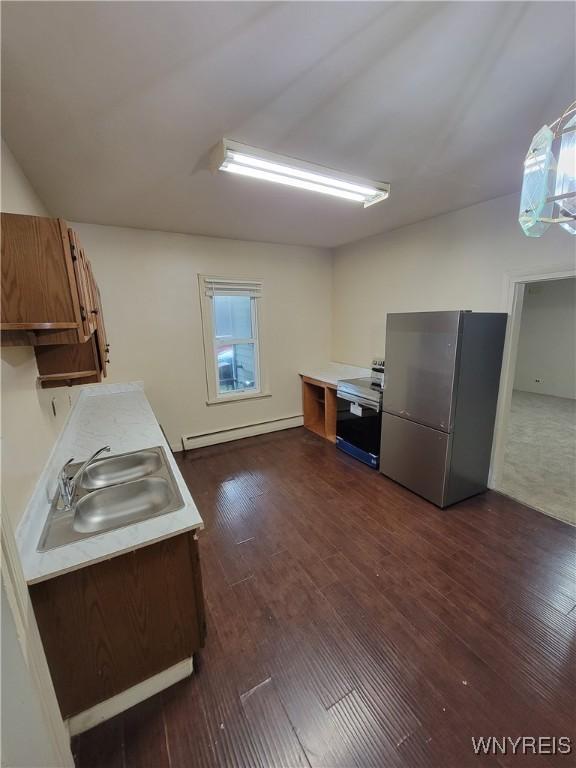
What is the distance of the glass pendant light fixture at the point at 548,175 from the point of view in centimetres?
92

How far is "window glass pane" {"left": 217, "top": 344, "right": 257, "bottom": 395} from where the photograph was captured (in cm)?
399

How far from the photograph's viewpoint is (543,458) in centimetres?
348

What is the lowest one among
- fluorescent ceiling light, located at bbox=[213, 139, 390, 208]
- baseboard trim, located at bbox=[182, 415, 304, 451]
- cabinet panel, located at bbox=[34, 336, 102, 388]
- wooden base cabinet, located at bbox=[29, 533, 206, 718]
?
baseboard trim, located at bbox=[182, 415, 304, 451]

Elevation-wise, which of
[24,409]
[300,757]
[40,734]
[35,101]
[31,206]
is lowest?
[300,757]

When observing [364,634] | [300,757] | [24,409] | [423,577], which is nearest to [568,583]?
[423,577]

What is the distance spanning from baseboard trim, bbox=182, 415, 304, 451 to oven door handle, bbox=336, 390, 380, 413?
1.07 m

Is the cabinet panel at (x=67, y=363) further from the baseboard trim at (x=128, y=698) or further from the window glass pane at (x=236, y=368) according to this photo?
the window glass pane at (x=236, y=368)

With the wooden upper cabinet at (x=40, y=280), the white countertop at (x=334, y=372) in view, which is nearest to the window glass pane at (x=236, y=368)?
the white countertop at (x=334, y=372)

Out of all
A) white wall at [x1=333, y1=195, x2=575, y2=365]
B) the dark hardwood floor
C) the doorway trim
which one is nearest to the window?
white wall at [x1=333, y1=195, x2=575, y2=365]

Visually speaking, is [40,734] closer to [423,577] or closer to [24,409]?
[24,409]

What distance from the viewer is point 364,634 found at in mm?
1599

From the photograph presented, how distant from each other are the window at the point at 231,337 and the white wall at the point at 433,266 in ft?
4.19

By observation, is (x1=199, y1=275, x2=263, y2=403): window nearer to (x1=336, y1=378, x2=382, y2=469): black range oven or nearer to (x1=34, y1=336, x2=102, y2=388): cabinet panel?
(x1=336, y1=378, x2=382, y2=469): black range oven

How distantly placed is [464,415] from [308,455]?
177cm
